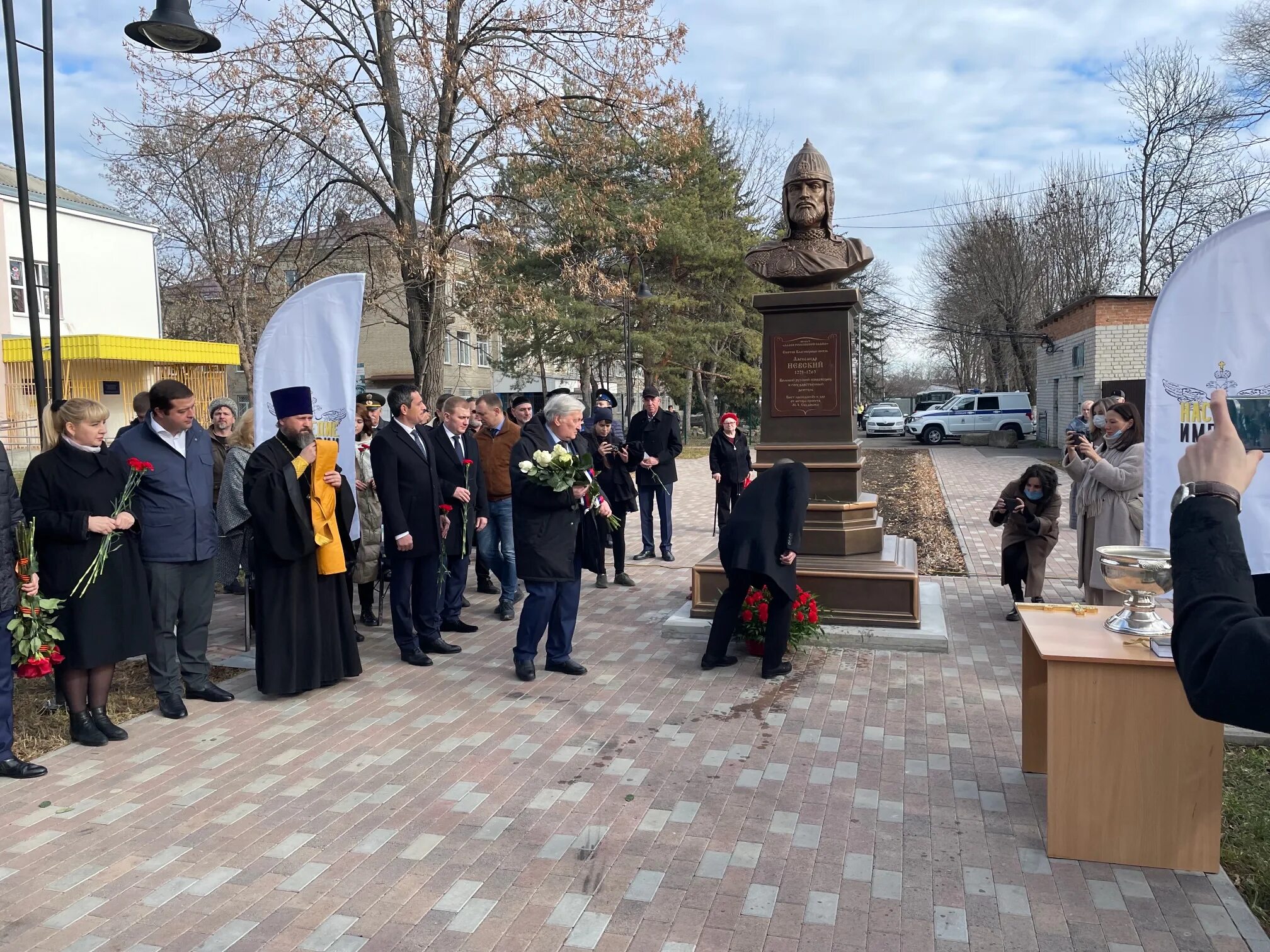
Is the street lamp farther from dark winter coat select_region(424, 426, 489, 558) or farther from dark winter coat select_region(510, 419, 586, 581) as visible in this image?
dark winter coat select_region(510, 419, 586, 581)

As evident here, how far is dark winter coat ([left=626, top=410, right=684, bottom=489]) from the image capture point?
33.0ft

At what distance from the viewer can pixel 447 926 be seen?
301cm

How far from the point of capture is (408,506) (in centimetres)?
625

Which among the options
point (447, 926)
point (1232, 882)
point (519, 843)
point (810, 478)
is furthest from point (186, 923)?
point (810, 478)

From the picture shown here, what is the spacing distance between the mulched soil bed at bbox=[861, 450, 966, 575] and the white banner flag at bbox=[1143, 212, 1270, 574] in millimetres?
5435

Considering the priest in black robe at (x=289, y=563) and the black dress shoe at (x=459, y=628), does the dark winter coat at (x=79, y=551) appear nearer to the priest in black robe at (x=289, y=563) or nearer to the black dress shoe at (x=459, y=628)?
the priest in black robe at (x=289, y=563)

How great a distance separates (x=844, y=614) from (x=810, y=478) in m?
1.16

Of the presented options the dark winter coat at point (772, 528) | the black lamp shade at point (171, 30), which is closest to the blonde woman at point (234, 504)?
the black lamp shade at point (171, 30)

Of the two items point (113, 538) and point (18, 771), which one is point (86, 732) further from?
point (113, 538)

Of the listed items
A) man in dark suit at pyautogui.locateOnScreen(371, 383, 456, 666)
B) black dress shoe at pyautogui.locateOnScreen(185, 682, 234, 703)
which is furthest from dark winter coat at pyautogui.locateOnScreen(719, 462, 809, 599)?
black dress shoe at pyautogui.locateOnScreen(185, 682, 234, 703)

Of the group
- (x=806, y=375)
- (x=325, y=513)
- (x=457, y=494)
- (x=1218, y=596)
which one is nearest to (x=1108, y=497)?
(x=806, y=375)

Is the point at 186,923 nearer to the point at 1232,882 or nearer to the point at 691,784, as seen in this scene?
the point at 691,784

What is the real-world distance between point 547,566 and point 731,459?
515 cm

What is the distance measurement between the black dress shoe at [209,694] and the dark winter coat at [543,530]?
1.96 meters
